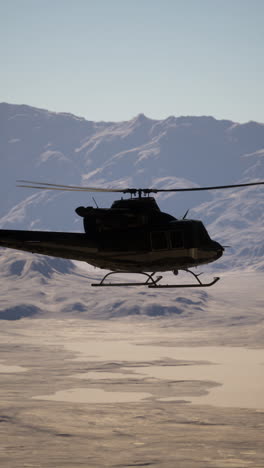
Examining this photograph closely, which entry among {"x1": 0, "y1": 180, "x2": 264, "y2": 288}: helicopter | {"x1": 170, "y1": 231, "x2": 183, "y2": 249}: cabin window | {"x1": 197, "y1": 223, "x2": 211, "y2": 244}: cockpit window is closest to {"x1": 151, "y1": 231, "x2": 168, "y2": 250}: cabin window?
{"x1": 0, "y1": 180, "x2": 264, "y2": 288}: helicopter

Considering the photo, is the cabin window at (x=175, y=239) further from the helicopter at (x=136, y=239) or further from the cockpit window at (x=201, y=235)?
the cockpit window at (x=201, y=235)

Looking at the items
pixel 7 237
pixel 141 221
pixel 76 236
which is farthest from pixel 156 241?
pixel 7 237

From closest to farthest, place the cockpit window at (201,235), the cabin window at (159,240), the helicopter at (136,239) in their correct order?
the helicopter at (136,239), the cabin window at (159,240), the cockpit window at (201,235)

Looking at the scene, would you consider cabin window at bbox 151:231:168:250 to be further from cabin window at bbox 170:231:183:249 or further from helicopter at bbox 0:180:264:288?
cabin window at bbox 170:231:183:249

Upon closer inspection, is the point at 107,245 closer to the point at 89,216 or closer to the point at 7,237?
the point at 89,216

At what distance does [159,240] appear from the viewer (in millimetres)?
49750

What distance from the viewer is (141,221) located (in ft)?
163

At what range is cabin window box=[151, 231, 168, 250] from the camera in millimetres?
49719

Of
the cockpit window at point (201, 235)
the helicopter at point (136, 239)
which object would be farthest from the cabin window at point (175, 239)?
the cockpit window at point (201, 235)

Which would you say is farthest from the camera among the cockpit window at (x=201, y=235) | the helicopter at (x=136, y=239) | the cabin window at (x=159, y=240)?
the cockpit window at (x=201, y=235)

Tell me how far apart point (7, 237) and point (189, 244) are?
12099 mm

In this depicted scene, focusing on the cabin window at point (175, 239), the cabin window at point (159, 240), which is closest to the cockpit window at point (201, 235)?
the cabin window at point (175, 239)

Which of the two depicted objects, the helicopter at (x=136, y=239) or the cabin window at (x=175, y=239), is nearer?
the helicopter at (x=136, y=239)

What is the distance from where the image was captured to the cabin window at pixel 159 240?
49.7 metres
